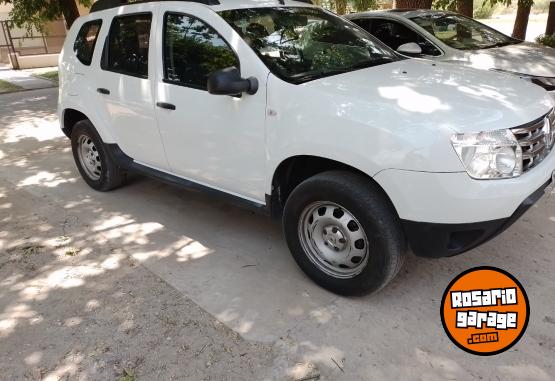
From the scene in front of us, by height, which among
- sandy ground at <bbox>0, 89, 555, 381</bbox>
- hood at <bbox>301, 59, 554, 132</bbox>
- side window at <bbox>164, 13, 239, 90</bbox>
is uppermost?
side window at <bbox>164, 13, 239, 90</bbox>

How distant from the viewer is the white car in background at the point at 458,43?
5.70 metres

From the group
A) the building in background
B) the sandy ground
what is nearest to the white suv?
the sandy ground

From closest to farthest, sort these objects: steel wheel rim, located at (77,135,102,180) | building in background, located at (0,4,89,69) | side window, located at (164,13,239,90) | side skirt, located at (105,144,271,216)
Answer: side window, located at (164,13,239,90) → side skirt, located at (105,144,271,216) → steel wheel rim, located at (77,135,102,180) → building in background, located at (0,4,89,69)

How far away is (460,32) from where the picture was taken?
6820mm

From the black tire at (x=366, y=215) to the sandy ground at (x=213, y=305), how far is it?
0.71 feet

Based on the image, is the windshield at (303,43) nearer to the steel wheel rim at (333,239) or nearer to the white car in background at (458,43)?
the steel wheel rim at (333,239)

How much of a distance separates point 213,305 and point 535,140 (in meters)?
2.22

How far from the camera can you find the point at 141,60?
4023 mm

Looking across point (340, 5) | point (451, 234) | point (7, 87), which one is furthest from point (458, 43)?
point (7, 87)

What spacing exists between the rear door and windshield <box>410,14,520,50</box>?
4.14m

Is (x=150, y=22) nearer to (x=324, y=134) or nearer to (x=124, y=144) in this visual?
(x=124, y=144)

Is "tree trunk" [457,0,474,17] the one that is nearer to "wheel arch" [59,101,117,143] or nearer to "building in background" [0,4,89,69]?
"wheel arch" [59,101,117,143]

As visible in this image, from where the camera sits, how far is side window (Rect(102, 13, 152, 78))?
399 cm

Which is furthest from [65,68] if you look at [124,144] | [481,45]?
[481,45]
